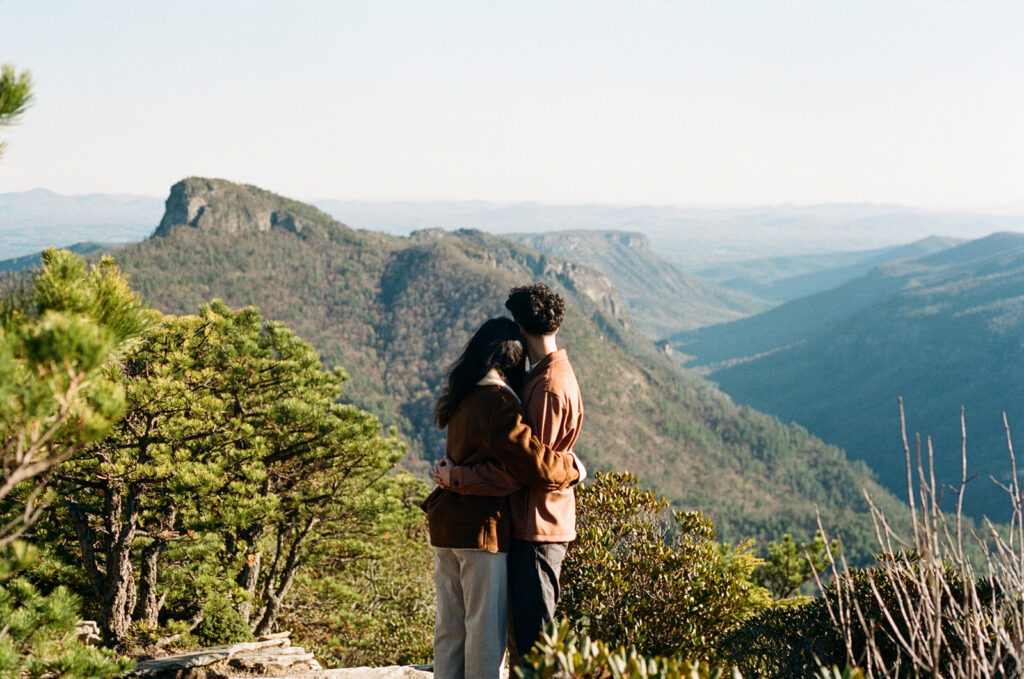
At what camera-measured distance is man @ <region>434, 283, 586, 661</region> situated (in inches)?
137

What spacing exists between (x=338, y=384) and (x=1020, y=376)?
590ft

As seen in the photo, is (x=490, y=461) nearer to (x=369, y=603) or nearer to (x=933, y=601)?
(x=933, y=601)

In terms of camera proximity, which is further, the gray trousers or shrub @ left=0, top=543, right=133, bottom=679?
the gray trousers

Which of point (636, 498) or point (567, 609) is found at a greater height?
point (636, 498)

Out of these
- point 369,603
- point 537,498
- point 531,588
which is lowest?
point 369,603

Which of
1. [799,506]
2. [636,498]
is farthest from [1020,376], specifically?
[636,498]

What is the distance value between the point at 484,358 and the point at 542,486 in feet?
2.35

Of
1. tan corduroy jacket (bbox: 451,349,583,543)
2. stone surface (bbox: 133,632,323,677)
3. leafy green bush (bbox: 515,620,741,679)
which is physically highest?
tan corduroy jacket (bbox: 451,349,583,543)

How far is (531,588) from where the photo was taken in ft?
11.6

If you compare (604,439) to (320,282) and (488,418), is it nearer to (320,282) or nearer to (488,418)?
(320,282)

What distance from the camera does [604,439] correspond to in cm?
10331

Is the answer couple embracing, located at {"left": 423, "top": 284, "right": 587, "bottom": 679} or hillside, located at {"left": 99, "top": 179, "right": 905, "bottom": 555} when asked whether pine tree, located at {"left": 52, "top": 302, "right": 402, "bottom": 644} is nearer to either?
couple embracing, located at {"left": 423, "top": 284, "right": 587, "bottom": 679}

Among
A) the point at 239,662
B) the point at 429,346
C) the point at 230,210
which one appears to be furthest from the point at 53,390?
the point at 230,210

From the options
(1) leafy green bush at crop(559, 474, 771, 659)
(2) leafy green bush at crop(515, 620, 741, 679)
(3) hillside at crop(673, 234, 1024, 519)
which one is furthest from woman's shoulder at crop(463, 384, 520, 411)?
(3) hillside at crop(673, 234, 1024, 519)
